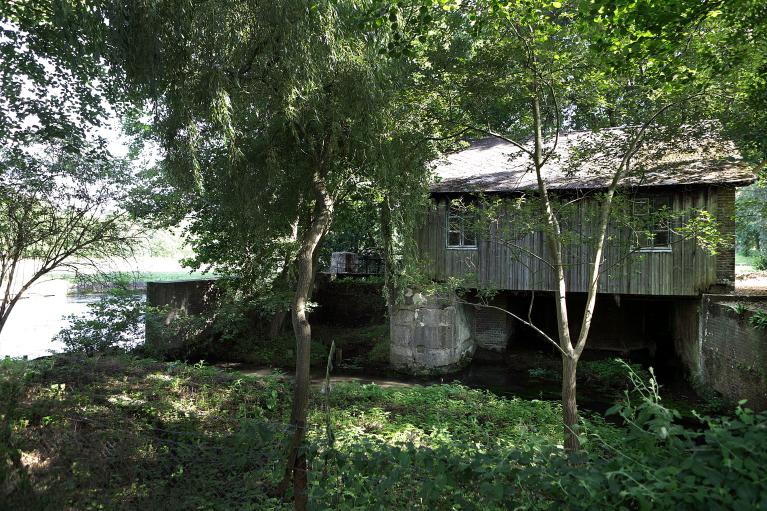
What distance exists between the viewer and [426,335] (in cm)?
1489

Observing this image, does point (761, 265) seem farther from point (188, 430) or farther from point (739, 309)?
point (188, 430)

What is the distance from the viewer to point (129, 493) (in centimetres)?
416

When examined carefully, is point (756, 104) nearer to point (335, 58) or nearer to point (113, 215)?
point (335, 58)

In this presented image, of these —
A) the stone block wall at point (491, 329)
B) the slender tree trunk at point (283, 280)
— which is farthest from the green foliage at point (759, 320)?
the slender tree trunk at point (283, 280)

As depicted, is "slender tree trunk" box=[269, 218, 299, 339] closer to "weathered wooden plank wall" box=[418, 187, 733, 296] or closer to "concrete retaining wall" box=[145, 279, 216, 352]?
"concrete retaining wall" box=[145, 279, 216, 352]

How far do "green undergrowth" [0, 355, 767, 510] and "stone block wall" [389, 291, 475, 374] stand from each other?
537cm

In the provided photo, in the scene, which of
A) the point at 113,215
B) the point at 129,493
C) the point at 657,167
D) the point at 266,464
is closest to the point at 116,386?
the point at 113,215

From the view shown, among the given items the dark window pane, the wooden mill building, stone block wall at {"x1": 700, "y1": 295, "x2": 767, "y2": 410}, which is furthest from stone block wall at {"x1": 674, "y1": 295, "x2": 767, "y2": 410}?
the dark window pane

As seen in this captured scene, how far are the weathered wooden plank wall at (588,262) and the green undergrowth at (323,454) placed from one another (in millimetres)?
5117

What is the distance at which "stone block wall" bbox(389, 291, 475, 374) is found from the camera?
14828 millimetres

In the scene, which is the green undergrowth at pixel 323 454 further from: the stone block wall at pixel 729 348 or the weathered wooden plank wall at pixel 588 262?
the weathered wooden plank wall at pixel 588 262

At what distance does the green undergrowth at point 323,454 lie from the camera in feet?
6.81

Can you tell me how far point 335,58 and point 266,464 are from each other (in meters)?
4.52

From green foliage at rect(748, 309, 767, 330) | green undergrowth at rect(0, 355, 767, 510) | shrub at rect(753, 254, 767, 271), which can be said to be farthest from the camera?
shrub at rect(753, 254, 767, 271)
